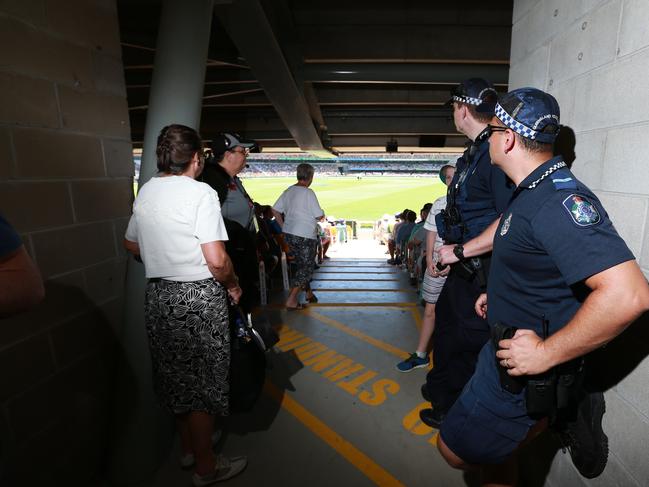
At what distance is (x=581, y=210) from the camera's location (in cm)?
123

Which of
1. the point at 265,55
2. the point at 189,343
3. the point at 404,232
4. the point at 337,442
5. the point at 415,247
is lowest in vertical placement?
the point at 337,442

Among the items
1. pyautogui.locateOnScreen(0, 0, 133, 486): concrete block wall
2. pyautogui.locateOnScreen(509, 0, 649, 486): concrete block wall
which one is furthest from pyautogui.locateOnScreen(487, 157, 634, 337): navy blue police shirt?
pyautogui.locateOnScreen(0, 0, 133, 486): concrete block wall

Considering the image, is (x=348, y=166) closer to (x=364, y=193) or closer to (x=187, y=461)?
(x=364, y=193)

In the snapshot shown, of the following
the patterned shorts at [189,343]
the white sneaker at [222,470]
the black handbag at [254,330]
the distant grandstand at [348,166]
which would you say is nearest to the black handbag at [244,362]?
the black handbag at [254,330]

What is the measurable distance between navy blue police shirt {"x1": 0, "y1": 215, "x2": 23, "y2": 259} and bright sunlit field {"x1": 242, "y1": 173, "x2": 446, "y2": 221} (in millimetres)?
31573

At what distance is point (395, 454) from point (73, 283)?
2.53 meters

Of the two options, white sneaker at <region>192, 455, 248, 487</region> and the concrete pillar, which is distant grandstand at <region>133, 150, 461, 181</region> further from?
white sneaker at <region>192, 455, 248, 487</region>

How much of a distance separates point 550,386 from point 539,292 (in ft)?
1.22

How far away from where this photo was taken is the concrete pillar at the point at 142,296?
2.35 m

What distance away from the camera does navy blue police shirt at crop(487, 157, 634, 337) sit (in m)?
1.18

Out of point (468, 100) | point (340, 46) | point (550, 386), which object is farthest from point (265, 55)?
point (550, 386)

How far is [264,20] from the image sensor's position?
4.04 meters

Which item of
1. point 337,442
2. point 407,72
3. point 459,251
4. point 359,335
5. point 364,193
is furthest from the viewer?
point 364,193

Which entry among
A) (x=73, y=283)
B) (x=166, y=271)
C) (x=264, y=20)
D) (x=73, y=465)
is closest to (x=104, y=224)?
(x=73, y=283)
